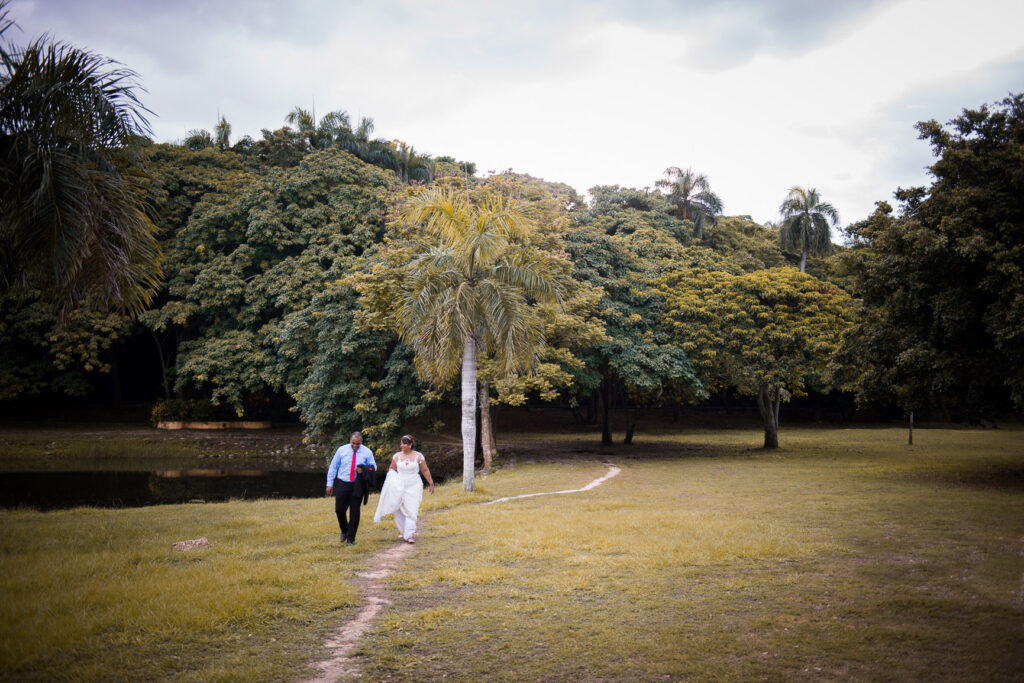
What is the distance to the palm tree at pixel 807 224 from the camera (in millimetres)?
45062

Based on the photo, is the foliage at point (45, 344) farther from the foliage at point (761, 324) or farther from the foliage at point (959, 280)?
the foliage at point (959, 280)

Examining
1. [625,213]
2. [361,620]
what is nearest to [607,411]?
[625,213]

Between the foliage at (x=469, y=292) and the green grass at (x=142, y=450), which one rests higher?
the foliage at (x=469, y=292)

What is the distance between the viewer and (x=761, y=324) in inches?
1009

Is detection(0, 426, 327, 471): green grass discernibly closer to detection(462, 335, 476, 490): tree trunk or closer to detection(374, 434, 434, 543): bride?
detection(462, 335, 476, 490): tree trunk

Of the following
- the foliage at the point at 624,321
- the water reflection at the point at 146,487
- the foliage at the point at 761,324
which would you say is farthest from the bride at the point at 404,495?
the foliage at the point at 761,324

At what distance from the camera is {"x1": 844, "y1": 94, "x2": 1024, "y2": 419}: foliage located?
45.9ft

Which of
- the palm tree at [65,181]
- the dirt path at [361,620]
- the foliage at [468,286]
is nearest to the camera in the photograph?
the dirt path at [361,620]

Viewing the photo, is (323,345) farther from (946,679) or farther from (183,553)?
(946,679)

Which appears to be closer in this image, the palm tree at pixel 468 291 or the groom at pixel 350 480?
the groom at pixel 350 480

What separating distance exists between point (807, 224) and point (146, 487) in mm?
42480

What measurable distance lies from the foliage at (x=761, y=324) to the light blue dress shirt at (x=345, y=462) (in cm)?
1804

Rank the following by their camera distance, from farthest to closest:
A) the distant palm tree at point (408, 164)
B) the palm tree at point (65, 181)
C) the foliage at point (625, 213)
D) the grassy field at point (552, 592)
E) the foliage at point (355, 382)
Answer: the distant palm tree at point (408, 164), the foliage at point (625, 213), the foliage at point (355, 382), the palm tree at point (65, 181), the grassy field at point (552, 592)

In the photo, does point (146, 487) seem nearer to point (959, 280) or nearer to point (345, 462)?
point (345, 462)
